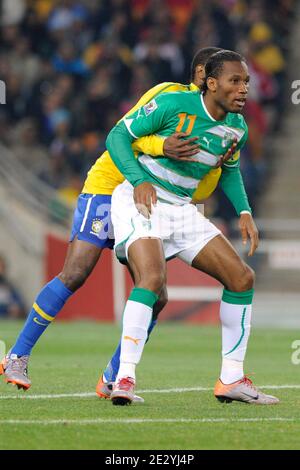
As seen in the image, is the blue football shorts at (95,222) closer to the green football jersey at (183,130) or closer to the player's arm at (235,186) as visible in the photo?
the green football jersey at (183,130)

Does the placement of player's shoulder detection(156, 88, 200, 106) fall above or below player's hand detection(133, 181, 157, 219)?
above

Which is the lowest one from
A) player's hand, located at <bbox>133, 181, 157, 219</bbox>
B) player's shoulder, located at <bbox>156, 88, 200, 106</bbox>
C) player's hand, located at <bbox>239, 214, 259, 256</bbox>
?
player's hand, located at <bbox>239, 214, 259, 256</bbox>

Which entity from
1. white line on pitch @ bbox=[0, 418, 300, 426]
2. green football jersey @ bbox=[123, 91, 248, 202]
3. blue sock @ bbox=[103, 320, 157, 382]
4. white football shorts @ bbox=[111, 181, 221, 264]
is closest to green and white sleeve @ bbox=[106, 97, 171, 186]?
green football jersey @ bbox=[123, 91, 248, 202]

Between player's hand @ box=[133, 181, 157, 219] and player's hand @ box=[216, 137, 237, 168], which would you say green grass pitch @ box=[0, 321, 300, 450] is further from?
player's hand @ box=[216, 137, 237, 168]

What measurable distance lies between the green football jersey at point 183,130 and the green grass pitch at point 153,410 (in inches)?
54.1

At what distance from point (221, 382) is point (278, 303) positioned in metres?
10.8

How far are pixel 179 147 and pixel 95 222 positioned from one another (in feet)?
3.62

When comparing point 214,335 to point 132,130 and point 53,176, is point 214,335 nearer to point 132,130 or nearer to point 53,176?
point 53,176

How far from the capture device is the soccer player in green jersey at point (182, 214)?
7.77 meters

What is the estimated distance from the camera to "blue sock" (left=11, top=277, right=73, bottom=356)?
8.70 metres

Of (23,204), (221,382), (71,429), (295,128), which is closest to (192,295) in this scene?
(23,204)

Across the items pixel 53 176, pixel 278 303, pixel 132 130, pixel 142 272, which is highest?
pixel 132 130

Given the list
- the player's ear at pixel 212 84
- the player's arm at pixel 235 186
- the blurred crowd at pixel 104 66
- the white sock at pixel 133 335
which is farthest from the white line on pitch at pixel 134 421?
the blurred crowd at pixel 104 66
